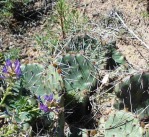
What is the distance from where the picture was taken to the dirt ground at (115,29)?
12.1 ft

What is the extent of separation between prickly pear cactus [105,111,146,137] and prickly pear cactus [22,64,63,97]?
41cm

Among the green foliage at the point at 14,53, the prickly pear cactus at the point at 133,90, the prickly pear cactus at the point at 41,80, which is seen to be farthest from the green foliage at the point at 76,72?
the green foliage at the point at 14,53

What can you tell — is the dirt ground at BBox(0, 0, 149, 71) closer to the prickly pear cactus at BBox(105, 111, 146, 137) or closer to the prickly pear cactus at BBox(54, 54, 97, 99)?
the prickly pear cactus at BBox(54, 54, 97, 99)

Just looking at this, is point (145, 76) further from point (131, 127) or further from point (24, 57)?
point (24, 57)

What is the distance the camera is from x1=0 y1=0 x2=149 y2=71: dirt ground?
3703 millimetres

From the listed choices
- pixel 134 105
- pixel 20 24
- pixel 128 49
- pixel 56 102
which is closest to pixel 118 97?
pixel 134 105

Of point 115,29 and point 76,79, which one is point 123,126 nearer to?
point 76,79

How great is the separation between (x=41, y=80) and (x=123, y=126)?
2.24 ft

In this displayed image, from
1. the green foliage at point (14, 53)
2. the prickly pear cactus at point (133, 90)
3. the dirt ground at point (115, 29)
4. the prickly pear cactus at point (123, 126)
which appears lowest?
the prickly pear cactus at point (123, 126)

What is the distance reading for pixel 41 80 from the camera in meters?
2.88

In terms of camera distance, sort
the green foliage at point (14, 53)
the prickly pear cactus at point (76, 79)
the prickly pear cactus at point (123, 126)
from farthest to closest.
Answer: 1. the green foliage at point (14, 53)
2. the prickly pear cactus at point (76, 79)
3. the prickly pear cactus at point (123, 126)

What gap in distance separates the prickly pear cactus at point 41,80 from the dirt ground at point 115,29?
0.83 m

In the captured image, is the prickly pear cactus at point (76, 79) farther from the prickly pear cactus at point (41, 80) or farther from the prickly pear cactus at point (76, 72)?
the prickly pear cactus at point (41, 80)

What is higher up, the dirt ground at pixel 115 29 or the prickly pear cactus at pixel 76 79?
the dirt ground at pixel 115 29
